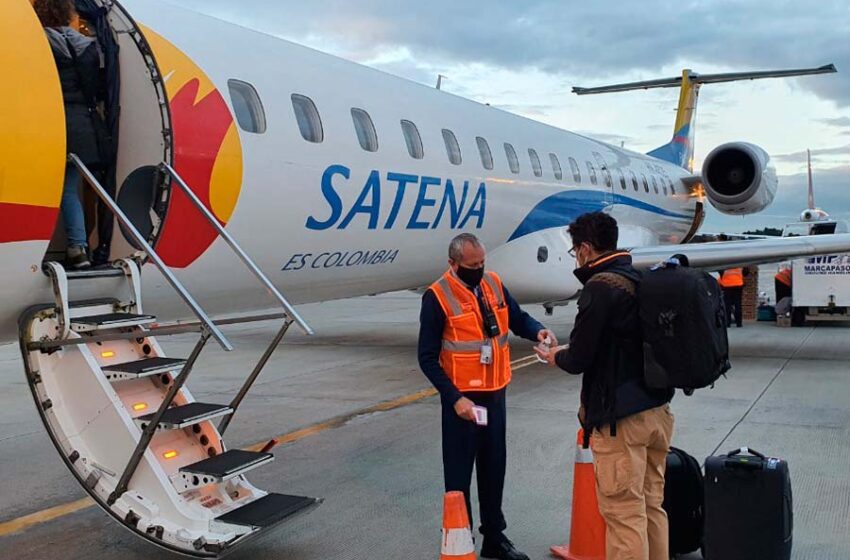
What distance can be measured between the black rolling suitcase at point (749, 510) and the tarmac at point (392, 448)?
22.1 inches

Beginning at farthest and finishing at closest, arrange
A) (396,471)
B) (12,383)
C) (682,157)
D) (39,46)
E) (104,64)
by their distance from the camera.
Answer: (682,157) < (12,383) < (396,471) < (104,64) < (39,46)

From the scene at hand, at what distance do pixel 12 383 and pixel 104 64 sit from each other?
7219mm

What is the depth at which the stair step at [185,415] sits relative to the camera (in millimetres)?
4191

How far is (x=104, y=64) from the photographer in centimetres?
526

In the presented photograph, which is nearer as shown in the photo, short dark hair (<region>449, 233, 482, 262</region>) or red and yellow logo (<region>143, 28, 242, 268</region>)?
short dark hair (<region>449, 233, 482, 262</region>)

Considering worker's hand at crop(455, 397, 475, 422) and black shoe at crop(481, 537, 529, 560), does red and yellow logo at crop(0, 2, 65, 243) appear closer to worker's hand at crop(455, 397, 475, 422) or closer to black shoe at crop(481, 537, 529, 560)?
worker's hand at crop(455, 397, 475, 422)

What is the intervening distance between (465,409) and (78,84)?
3.01 meters

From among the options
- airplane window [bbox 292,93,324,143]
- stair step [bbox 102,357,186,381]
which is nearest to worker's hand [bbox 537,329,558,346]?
stair step [bbox 102,357,186,381]

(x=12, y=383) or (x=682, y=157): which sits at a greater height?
(x=682, y=157)

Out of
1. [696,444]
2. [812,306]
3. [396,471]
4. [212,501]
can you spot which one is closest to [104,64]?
[212,501]

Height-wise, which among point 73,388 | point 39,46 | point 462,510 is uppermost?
point 39,46

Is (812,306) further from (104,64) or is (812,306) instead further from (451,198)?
(104,64)

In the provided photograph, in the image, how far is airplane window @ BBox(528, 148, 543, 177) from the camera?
11.7 metres

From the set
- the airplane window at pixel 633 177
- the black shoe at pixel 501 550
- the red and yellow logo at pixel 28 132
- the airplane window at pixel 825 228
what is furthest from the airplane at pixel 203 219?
the airplane window at pixel 825 228
